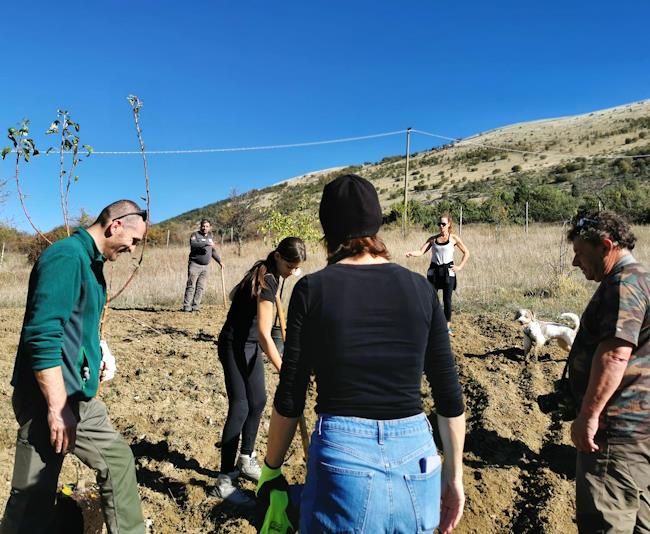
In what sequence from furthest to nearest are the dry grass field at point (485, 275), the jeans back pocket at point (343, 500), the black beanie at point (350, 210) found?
the dry grass field at point (485, 275) → the black beanie at point (350, 210) → the jeans back pocket at point (343, 500)

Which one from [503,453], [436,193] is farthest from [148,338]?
A: [436,193]

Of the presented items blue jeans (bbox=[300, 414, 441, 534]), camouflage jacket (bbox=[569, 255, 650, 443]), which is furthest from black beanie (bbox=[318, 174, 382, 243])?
camouflage jacket (bbox=[569, 255, 650, 443])

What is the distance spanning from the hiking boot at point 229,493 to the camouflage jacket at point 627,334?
2.26 m

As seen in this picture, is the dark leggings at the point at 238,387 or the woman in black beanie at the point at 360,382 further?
the dark leggings at the point at 238,387

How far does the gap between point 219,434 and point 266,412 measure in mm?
655

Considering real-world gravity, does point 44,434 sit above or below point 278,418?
below

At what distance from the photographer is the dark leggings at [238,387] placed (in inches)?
135

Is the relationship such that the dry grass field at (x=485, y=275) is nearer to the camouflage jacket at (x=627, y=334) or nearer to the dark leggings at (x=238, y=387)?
the dark leggings at (x=238, y=387)

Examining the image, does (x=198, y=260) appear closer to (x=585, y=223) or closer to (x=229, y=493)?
(x=229, y=493)

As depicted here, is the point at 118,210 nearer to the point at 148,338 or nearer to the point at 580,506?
the point at 580,506

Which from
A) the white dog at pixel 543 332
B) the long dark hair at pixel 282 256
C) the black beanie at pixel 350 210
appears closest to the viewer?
the black beanie at pixel 350 210

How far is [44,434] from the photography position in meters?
2.21

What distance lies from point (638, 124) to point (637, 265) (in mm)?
59266

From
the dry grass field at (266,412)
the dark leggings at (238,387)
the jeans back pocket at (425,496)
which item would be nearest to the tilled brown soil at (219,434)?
the dry grass field at (266,412)
